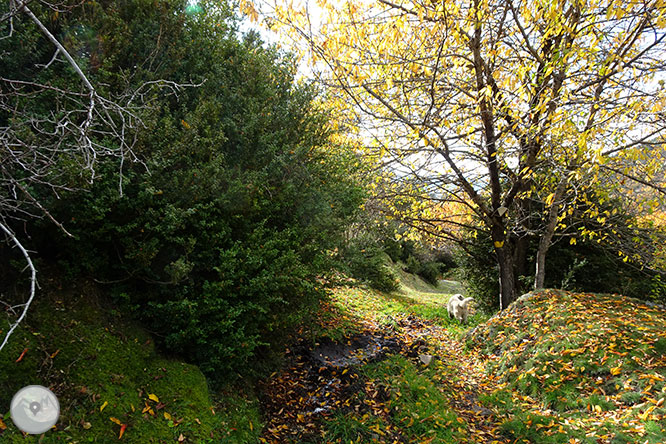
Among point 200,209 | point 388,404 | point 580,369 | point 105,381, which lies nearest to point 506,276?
point 580,369

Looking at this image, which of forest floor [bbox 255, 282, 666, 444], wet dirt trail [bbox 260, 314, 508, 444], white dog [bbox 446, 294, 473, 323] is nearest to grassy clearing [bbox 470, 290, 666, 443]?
forest floor [bbox 255, 282, 666, 444]

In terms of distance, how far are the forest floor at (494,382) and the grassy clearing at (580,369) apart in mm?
13

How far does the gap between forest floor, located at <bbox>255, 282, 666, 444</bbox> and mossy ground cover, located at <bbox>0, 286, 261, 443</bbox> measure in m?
0.67

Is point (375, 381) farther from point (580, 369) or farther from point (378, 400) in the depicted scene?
point (580, 369)

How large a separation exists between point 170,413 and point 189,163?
2.01 m

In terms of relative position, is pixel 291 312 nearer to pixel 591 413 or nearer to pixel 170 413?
pixel 170 413

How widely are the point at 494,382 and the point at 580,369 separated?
1.13 metres

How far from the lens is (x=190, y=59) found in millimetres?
3828

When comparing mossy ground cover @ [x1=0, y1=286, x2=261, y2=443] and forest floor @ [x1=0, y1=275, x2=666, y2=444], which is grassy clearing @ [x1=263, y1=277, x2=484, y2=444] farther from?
mossy ground cover @ [x1=0, y1=286, x2=261, y2=443]

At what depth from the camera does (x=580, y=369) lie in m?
4.35

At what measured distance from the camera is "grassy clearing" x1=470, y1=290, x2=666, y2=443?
360 centimetres

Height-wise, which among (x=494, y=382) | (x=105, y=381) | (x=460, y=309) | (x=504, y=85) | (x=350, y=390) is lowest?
(x=494, y=382)

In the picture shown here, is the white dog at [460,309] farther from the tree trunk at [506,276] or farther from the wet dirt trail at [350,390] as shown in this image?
the wet dirt trail at [350,390]

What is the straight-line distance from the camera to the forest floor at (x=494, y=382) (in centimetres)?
349
